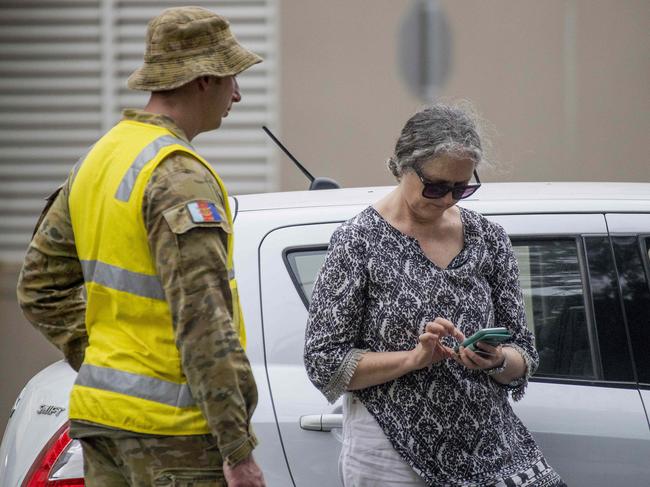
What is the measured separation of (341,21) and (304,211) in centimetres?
515

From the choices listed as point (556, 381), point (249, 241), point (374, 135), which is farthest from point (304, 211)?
point (374, 135)

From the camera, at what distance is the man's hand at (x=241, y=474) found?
7.48 feet

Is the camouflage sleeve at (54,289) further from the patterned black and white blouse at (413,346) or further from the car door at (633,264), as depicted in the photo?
the car door at (633,264)

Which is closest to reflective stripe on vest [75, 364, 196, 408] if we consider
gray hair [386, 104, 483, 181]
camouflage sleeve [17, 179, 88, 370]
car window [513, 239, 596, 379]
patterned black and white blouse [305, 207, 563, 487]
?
camouflage sleeve [17, 179, 88, 370]

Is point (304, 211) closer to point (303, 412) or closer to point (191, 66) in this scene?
point (303, 412)

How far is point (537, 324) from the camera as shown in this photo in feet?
10.7

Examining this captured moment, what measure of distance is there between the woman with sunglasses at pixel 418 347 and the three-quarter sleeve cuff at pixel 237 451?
0.44m

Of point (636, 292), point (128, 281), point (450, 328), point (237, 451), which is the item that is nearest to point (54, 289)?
point (128, 281)

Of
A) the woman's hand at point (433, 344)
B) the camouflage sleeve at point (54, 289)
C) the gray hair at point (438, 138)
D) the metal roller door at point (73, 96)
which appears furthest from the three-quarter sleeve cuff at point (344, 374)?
the metal roller door at point (73, 96)

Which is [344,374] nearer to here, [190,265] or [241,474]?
[241,474]

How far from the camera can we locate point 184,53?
2.47m

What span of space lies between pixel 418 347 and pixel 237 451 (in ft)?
1.76

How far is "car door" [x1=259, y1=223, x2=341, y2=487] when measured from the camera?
3.05m

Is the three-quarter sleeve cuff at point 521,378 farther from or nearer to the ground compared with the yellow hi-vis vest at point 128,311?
nearer to the ground
